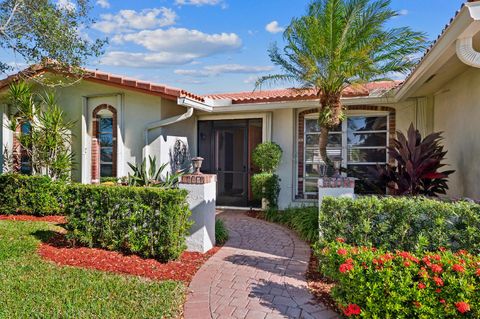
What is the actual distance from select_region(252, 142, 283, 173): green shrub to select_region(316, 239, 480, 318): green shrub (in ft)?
20.5

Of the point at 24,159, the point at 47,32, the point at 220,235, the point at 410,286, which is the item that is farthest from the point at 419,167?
the point at 24,159

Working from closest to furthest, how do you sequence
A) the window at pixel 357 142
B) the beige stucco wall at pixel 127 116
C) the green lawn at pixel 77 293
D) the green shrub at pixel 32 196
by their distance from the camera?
the green lawn at pixel 77 293
the green shrub at pixel 32 196
the window at pixel 357 142
the beige stucco wall at pixel 127 116

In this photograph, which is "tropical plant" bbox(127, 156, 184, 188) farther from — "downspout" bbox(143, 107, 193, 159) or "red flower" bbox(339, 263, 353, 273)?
"red flower" bbox(339, 263, 353, 273)

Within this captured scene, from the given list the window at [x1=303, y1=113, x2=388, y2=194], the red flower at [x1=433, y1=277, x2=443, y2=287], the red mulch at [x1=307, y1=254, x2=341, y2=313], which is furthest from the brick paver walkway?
the window at [x1=303, y1=113, x2=388, y2=194]

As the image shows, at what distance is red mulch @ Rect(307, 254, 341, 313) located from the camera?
13.0 ft

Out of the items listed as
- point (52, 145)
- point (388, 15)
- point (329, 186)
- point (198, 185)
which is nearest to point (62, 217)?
point (52, 145)

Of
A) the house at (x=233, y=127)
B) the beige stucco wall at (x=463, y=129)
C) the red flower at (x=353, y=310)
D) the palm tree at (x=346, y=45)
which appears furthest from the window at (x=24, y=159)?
the beige stucco wall at (x=463, y=129)

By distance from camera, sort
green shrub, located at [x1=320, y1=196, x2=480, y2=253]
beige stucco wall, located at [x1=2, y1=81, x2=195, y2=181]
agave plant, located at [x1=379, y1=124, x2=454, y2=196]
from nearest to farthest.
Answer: green shrub, located at [x1=320, y1=196, x2=480, y2=253] → agave plant, located at [x1=379, y1=124, x2=454, y2=196] → beige stucco wall, located at [x1=2, y1=81, x2=195, y2=181]

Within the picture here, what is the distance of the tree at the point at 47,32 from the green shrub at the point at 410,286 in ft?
25.8

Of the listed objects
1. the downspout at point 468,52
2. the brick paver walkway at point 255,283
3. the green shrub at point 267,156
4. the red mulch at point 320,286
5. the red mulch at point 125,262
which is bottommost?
the red mulch at point 320,286

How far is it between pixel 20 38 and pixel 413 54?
9.37 metres

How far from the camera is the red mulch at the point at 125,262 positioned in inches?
190

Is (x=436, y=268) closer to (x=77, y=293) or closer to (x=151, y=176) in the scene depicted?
(x=77, y=293)

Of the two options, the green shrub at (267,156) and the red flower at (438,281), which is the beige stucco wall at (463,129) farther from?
the green shrub at (267,156)
